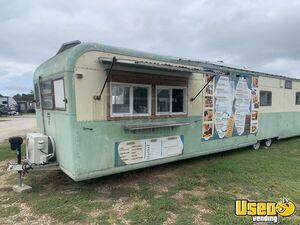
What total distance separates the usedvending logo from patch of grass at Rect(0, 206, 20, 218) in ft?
11.6

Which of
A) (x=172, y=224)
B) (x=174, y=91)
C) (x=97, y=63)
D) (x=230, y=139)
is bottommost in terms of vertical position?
(x=172, y=224)

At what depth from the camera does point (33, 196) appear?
497 cm

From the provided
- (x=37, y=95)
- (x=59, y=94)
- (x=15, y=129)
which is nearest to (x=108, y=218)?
(x=59, y=94)

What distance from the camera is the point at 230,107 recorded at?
25.4 ft

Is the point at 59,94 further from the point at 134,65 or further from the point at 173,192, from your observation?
the point at 173,192

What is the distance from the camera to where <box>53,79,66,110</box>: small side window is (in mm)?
4922

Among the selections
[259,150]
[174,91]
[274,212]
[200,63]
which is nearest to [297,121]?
[259,150]

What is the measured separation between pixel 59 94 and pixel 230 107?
4.82 m

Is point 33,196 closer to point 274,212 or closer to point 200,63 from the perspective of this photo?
point 274,212

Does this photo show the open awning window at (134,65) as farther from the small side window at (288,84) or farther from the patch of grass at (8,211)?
the small side window at (288,84)

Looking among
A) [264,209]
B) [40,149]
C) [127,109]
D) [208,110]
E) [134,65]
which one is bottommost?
[264,209]

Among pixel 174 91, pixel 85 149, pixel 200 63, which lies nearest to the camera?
Answer: pixel 85 149

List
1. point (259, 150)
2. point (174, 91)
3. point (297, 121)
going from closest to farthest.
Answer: point (174, 91) < point (259, 150) < point (297, 121)

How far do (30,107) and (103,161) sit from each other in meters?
40.1
